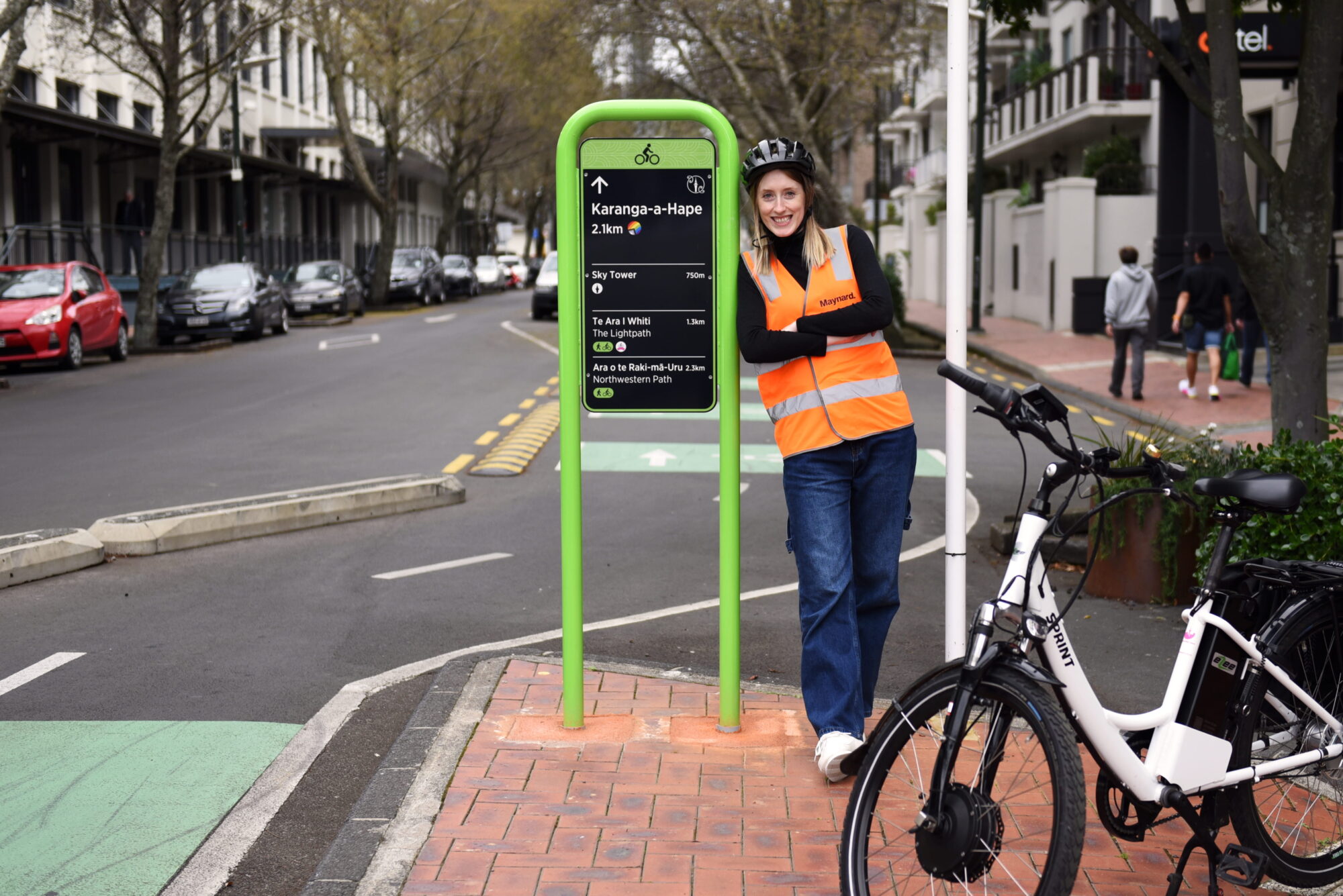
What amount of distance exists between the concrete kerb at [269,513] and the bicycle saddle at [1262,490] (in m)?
7.05

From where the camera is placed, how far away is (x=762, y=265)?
501cm

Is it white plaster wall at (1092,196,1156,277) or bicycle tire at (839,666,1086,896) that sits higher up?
white plaster wall at (1092,196,1156,277)

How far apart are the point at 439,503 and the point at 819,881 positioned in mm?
7313

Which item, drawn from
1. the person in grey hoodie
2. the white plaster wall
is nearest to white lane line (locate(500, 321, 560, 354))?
the person in grey hoodie

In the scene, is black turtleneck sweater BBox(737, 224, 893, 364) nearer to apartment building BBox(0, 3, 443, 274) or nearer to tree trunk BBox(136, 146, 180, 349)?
apartment building BBox(0, 3, 443, 274)

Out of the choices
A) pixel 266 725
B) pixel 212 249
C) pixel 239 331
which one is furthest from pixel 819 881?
pixel 212 249

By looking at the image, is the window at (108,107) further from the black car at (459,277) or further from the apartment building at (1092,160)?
the apartment building at (1092,160)

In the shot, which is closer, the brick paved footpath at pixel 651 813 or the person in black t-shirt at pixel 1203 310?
the brick paved footpath at pixel 651 813

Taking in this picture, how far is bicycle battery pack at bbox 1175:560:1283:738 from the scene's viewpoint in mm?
3740

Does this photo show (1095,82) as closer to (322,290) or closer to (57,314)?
(322,290)

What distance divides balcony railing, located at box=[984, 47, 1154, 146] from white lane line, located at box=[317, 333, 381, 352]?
16.7 m

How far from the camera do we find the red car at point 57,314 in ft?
72.6

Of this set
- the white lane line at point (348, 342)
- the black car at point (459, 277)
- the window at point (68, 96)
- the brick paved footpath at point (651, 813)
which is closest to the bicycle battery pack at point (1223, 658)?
the brick paved footpath at point (651, 813)

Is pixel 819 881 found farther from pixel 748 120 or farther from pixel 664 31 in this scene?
pixel 748 120
